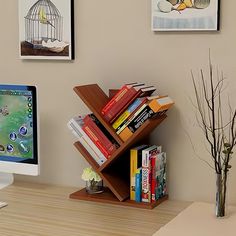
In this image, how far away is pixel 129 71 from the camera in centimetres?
226

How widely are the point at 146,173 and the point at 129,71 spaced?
1.47ft

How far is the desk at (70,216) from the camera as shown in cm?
185

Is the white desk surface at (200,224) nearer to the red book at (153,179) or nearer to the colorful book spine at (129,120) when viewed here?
the red book at (153,179)

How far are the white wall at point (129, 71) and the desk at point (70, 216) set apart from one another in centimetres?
15

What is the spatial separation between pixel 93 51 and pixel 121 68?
0.15 m

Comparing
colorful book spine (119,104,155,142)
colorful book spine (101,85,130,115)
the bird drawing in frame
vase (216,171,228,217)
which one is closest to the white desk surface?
vase (216,171,228,217)

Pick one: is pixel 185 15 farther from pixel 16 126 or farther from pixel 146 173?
pixel 16 126

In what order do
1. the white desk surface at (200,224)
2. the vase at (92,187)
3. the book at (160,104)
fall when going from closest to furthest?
1. the white desk surface at (200,224)
2. the book at (160,104)
3. the vase at (92,187)

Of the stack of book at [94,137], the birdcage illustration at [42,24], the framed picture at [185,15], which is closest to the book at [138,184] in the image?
the stack of book at [94,137]

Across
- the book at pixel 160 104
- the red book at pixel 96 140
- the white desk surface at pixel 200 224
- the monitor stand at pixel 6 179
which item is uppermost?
the book at pixel 160 104

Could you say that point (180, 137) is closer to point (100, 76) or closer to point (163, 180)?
point (163, 180)

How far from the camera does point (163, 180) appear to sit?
7.20ft

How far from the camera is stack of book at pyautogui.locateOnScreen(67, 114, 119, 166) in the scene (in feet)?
7.08

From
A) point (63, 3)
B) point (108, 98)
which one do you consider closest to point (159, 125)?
point (108, 98)
